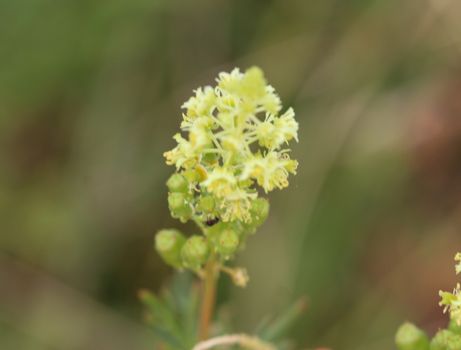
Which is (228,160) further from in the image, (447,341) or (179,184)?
(447,341)

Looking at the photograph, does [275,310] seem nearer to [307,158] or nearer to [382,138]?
[307,158]

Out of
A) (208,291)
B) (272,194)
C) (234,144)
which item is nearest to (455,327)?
(208,291)

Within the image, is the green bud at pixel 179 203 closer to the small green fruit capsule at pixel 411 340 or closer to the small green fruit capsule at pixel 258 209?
the small green fruit capsule at pixel 258 209

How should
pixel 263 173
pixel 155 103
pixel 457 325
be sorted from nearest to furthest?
1. pixel 263 173
2. pixel 457 325
3. pixel 155 103

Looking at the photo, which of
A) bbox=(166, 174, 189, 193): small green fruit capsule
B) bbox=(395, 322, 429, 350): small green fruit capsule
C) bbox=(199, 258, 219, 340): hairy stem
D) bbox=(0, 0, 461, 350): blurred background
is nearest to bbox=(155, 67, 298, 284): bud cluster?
bbox=(166, 174, 189, 193): small green fruit capsule

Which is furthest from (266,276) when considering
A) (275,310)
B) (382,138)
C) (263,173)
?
(263,173)
